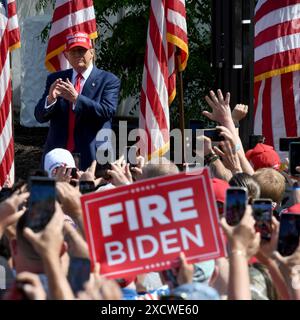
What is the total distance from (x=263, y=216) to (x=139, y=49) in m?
12.5

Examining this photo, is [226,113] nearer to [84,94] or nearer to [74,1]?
[84,94]

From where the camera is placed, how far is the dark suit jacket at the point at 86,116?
27.8 feet

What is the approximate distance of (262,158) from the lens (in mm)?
7602

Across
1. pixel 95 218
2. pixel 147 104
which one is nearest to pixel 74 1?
pixel 147 104

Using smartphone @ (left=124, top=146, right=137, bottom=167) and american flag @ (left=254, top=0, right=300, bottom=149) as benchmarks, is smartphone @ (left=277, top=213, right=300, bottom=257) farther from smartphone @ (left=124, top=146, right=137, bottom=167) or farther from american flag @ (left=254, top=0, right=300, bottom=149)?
american flag @ (left=254, top=0, right=300, bottom=149)

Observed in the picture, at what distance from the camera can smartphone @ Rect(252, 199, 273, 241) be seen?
14.6 feet

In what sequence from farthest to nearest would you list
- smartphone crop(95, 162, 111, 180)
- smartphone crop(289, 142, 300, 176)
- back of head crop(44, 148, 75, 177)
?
1. smartphone crop(95, 162, 111, 180)
2. back of head crop(44, 148, 75, 177)
3. smartphone crop(289, 142, 300, 176)

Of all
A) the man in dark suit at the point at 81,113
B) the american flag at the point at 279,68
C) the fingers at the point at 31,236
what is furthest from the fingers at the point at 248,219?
the american flag at the point at 279,68

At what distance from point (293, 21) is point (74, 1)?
6.30ft

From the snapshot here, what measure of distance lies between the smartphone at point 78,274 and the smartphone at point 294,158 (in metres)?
2.69

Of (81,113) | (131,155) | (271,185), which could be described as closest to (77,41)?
(81,113)

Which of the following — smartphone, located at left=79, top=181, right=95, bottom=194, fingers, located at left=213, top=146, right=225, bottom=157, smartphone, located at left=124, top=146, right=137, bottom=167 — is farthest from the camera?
smartphone, located at left=124, top=146, right=137, bottom=167

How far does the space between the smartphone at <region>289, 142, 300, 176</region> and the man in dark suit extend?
90.5 inches

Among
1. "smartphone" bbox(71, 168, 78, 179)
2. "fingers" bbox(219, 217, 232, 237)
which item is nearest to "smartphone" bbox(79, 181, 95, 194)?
"smartphone" bbox(71, 168, 78, 179)
